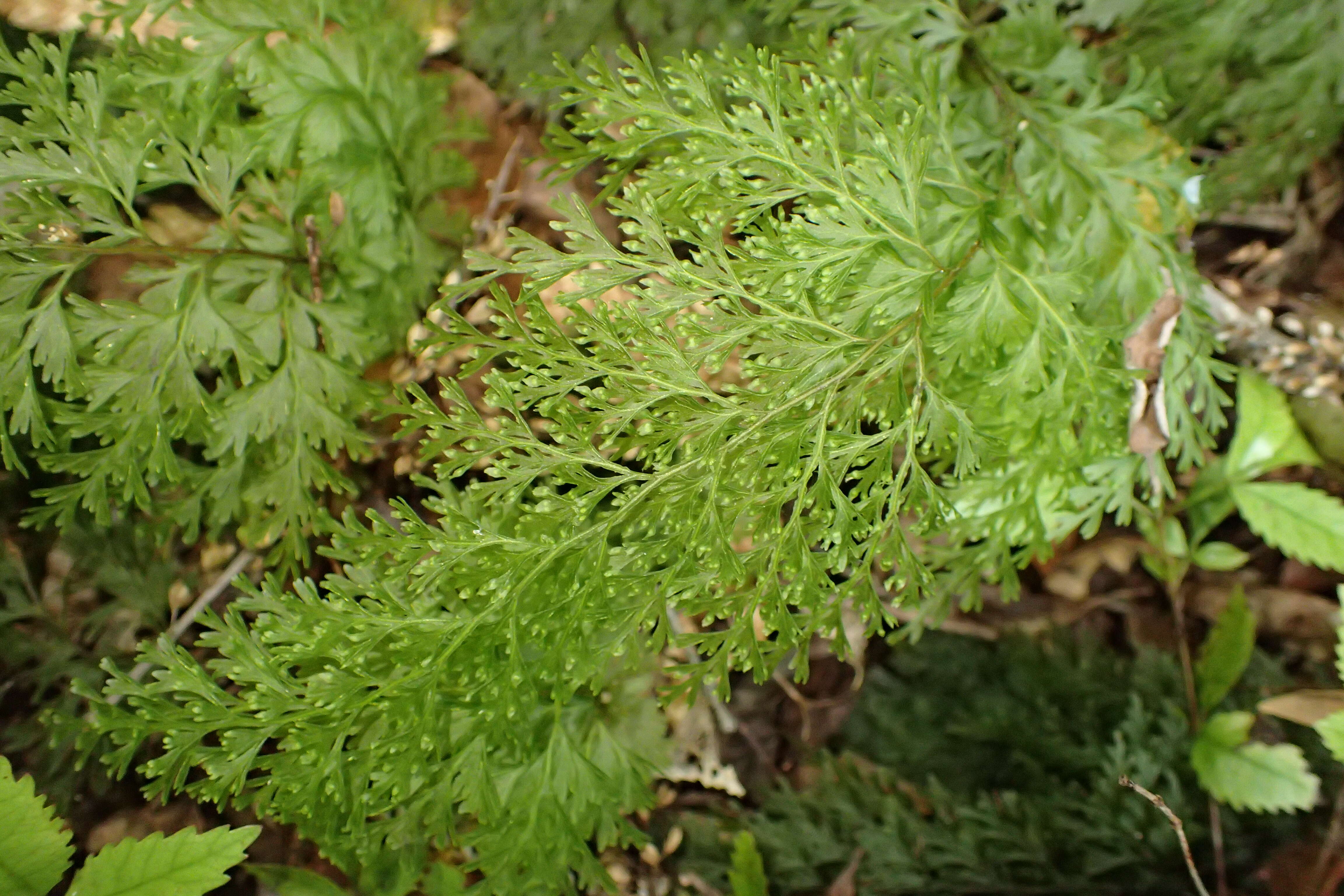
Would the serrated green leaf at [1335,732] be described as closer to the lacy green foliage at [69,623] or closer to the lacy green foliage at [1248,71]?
the lacy green foliage at [1248,71]

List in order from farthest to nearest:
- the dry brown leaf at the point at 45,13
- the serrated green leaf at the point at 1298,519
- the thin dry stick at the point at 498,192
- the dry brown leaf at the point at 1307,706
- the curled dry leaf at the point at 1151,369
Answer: the thin dry stick at the point at 498,192 < the dry brown leaf at the point at 45,13 < the serrated green leaf at the point at 1298,519 < the dry brown leaf at the point at 1307,706 < the curled dry leaf at the point at 1151,369

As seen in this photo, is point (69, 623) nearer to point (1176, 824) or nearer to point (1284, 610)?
point (1176, 824)

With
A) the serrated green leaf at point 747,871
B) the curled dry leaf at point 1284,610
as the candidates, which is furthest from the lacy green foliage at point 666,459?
the curled dry leaf at point 1284,610

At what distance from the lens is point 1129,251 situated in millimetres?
1971

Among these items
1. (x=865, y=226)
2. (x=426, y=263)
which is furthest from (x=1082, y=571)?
(x=426, y=263)

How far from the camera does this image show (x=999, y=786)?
234 centimetres

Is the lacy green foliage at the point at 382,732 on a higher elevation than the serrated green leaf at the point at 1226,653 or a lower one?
higher

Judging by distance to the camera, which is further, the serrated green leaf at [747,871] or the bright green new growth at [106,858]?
the serrated green leaf at [747,871]

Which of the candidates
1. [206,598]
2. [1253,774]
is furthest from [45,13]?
[1253,774]

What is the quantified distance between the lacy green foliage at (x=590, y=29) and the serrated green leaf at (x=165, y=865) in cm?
196

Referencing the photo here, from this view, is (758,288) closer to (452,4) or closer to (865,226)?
(865,226)

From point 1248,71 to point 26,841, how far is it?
3.24 metres

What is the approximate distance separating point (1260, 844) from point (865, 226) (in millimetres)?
1791

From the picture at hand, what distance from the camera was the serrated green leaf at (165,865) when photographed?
1469mm
